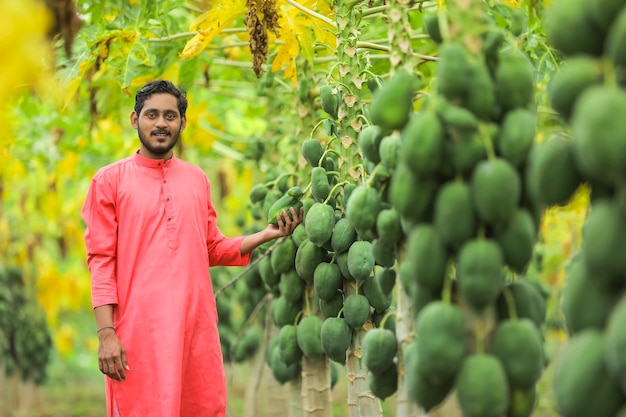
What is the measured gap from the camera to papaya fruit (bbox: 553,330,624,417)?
176 cm

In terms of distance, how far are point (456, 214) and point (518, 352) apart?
32cm

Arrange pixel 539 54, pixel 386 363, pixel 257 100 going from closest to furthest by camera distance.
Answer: pixel 386 363
pixel 539 54
pixel 257 100

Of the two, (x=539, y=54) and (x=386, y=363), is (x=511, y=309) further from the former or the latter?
(x=539, y=54)

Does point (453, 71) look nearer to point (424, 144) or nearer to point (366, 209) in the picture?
point (424, 144)

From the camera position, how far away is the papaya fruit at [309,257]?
128 inches

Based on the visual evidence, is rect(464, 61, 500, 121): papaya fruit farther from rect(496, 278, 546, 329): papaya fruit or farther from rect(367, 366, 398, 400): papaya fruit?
rect(367, 366, 398, 400): papaya fruit

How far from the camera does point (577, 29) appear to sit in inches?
74.2

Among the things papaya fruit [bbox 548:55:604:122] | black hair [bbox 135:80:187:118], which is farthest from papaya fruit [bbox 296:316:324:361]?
papaya fruit [bbox 548:55:604:122]

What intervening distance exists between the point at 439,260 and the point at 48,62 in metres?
2.65

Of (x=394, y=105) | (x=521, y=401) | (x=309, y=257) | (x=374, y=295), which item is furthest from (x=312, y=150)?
(x=521, y=401)

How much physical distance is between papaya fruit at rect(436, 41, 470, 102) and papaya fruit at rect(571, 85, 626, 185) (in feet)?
0.96

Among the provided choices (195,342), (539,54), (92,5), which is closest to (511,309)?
(195,342)

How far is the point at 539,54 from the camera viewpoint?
389 centimetres

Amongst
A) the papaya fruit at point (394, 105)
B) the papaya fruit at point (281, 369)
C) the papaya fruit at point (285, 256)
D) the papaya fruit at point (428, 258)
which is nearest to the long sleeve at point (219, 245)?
the papaya fruit at point (285, 256)
